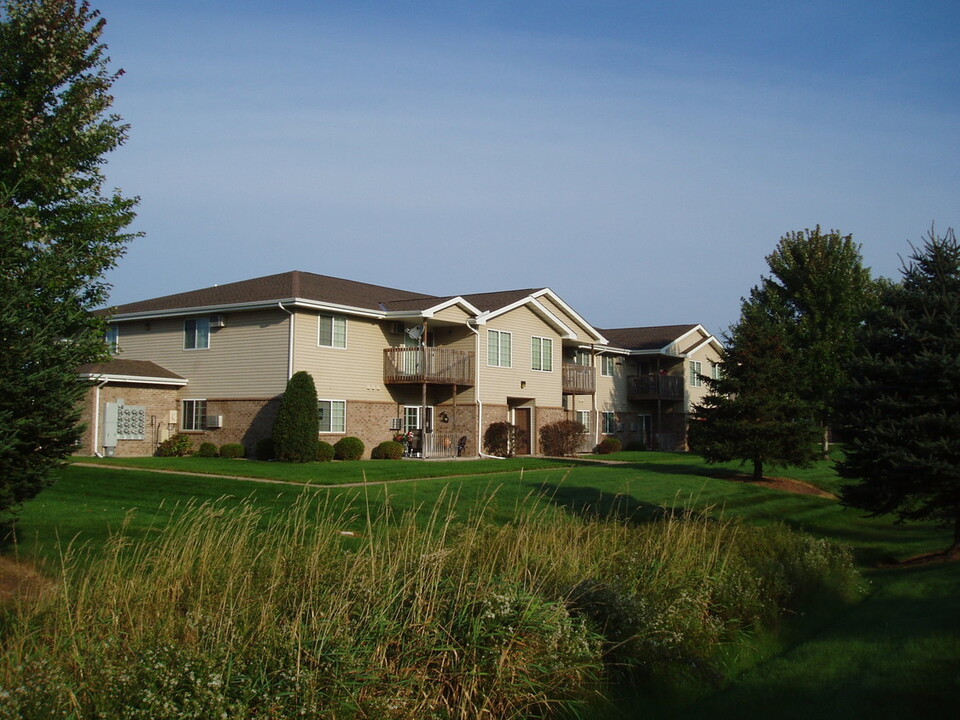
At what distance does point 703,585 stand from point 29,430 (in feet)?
24.0

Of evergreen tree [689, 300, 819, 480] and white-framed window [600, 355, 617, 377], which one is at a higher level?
white-framed window [600, 355, 617, 377]

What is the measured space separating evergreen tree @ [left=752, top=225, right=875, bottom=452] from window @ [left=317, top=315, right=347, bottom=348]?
17.0 m

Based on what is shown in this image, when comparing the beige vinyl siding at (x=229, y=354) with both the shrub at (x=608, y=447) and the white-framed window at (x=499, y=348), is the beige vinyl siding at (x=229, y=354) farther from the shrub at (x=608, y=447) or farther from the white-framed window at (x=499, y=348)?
the shrub at (x=608, y=447)

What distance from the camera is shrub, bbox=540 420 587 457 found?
35.0 meters

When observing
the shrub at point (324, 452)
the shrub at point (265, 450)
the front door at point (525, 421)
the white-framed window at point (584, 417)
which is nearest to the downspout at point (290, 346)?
the shrub at point (265, 450)

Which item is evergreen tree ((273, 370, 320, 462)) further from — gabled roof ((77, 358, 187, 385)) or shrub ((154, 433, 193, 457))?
gabled roof ((77, 358, 187, 385))

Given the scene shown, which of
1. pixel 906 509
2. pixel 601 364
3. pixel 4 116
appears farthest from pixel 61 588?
pixel 601 364

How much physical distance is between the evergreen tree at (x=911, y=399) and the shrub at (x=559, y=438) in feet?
65.6

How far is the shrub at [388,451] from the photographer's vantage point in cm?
2925

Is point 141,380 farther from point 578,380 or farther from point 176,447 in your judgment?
point 578,380

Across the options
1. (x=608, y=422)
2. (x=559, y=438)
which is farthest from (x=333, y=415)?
(x=608, y=422)

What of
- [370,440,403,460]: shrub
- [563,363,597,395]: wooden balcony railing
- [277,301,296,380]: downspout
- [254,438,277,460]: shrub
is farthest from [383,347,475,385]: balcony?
[563,363,597,395]: wooden balcony railing

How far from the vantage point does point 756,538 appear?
40.2 ft

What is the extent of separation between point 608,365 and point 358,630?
127 ft
